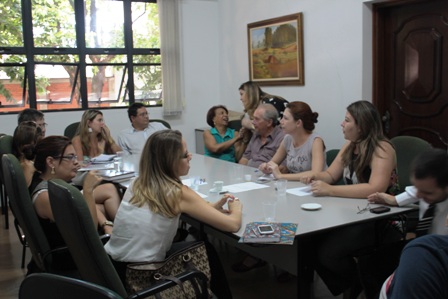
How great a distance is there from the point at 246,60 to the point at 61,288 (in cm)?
547

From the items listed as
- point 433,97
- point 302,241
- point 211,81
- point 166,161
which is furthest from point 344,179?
point 211,81

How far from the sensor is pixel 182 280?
1809 mm

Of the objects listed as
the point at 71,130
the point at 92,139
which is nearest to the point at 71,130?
the point at 71,130

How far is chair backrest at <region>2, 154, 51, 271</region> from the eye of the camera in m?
2.16

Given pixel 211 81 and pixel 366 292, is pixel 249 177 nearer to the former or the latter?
pixel 366 292

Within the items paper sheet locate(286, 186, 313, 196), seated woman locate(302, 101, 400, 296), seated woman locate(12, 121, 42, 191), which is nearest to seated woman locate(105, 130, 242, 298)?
seated woman locate(302, 101, 400, 296)

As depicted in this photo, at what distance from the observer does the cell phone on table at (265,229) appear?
205cm

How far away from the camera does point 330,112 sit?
16.2ft

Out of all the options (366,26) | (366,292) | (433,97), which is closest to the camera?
(366,292)

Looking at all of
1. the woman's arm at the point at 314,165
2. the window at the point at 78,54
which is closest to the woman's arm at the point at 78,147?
the window at the point at 78,54

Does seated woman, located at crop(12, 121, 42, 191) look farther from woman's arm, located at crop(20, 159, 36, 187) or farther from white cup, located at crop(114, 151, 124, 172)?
white cup, located at crop(114, 151, 124, 172)

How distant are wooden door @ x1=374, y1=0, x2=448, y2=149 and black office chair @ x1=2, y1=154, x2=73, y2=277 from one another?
3.36 metres

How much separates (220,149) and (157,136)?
2405 millimetres

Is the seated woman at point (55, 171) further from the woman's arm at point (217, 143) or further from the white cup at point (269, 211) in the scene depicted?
the woman's arm at point (217, 143)
